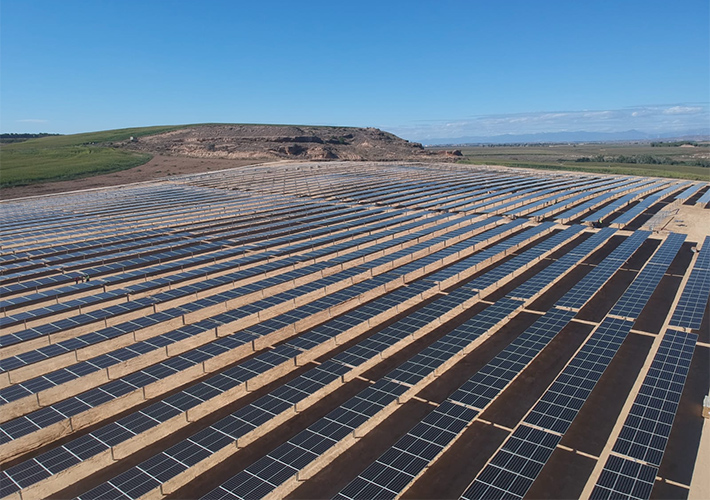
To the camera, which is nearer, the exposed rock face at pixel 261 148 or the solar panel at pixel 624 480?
the solar panel at pixel 624 480

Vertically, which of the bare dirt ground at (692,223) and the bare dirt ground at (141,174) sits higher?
the bare dirt ground at (141,174)

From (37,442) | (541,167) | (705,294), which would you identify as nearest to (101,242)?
(37,442)

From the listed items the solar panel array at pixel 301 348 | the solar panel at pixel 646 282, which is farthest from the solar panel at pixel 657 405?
the solar panel at pixel 646 282

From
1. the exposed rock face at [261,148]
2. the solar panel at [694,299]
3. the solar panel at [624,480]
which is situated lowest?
the solar panel at [624,480]

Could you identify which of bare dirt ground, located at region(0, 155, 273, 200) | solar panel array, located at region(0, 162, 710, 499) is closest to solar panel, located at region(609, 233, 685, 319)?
solar panel array, located at region(0, 162, 710, 499)

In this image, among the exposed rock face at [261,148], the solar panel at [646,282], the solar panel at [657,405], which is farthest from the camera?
the exposed rock face at [261,148]

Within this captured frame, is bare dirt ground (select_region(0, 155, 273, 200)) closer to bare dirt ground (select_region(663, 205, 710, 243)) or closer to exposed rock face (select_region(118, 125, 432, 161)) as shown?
exposed rock face (select_region(118, 125, 432, 161))

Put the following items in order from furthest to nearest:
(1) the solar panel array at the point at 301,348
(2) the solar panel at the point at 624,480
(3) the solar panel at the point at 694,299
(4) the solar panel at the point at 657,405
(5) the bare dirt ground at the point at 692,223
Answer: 1. (5) the bare dirt ground at the point at 692,223
2. (3) the solar panel at the point at 694,299
3. (4) the solar panel at the point at 657,405
4. (1) the solar panel array at the point at 301,348
5. (2) the solar panel at the point at 624,480

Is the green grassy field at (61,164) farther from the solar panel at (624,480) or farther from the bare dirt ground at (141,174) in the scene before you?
the solar panel at (624,480)

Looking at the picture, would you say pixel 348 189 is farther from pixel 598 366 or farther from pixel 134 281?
pixel 598 366
